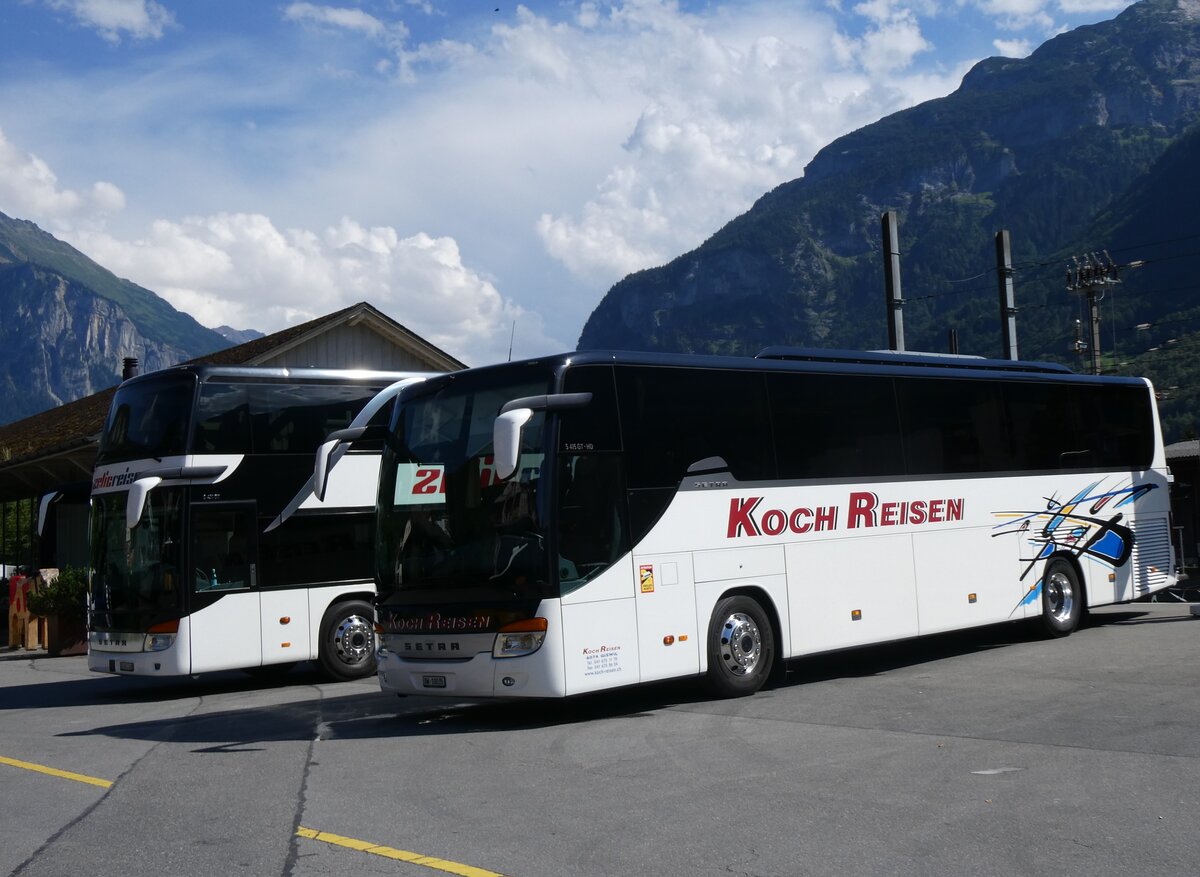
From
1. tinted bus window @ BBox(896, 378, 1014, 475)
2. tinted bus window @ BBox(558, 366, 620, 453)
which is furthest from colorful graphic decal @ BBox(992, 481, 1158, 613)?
tinted bus window @ BBox(558, 366, 620, 453)

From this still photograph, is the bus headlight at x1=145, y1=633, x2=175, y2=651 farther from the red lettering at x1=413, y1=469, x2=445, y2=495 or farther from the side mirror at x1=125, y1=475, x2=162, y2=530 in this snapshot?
the red lettering at x1=413, y1=469, x2=445, y2=495

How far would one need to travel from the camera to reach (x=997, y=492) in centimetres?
1595

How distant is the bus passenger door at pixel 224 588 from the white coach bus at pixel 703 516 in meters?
4.02

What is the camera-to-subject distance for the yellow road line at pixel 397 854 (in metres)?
6.24

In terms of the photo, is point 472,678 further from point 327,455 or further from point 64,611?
point 64,611

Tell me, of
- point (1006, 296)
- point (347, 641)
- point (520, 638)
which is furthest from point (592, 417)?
point (1006, 296)

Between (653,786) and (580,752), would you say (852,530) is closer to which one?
(580,752)

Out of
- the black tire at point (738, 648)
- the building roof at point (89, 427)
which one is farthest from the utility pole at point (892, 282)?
the black tire at point (738, 648)

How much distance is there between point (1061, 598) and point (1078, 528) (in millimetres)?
961

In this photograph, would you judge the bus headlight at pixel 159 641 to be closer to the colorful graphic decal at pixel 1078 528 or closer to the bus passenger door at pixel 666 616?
the bus passenger door at pixel 666 616

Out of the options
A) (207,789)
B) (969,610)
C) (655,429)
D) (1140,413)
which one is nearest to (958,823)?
(207,789)

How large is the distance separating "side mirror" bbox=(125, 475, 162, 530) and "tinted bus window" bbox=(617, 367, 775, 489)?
5.72 m

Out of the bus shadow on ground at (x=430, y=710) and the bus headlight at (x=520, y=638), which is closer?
the bus headlight at (x=520, y=638)

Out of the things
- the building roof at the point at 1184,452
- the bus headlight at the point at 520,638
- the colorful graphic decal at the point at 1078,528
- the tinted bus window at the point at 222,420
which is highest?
the tinted bus window at the point at 222,420
